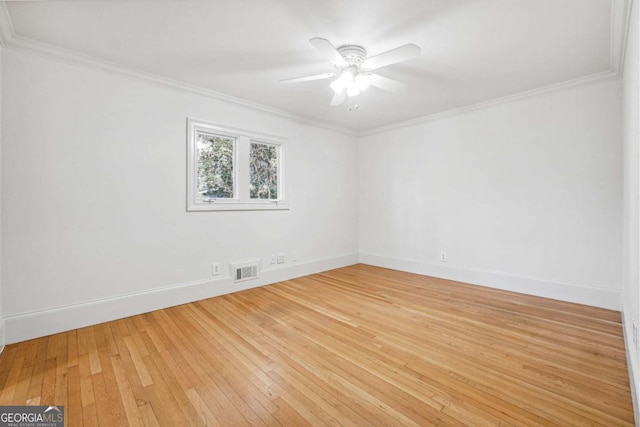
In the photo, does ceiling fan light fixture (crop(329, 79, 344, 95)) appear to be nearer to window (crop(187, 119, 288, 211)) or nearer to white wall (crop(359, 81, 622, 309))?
window (crop(187, 119, 288, 211))

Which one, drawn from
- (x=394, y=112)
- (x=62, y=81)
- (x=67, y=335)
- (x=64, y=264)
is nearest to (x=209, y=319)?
(x=67, y=335)

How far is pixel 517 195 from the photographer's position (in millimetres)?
3551

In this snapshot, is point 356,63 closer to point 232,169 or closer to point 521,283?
point 232,169

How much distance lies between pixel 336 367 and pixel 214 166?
276cm

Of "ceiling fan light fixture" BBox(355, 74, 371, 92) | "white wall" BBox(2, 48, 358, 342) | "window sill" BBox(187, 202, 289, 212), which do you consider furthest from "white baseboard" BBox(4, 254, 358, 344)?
"ceiling fan light fixture" BBox(355, 74, 371, 92)

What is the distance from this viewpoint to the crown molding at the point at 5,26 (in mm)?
1946

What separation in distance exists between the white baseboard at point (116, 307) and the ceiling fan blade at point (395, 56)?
2.91m

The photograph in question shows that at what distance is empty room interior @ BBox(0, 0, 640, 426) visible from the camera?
173 cm

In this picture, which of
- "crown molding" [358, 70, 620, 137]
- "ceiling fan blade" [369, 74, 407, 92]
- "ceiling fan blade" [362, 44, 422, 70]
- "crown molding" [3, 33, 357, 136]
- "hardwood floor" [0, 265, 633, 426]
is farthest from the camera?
"crown molding" [358, 70, 620, 137]

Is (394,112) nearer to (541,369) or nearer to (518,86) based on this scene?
(518,86)

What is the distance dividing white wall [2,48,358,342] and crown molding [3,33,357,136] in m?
0.05

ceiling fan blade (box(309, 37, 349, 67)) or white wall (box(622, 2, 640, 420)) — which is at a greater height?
ceiling fan blade (box(309, 37, 349, 67))

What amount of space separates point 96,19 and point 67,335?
2.60 meters

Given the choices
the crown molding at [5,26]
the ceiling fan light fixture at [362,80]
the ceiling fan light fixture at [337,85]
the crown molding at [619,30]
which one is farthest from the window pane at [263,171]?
the crown molding at [619,30]
